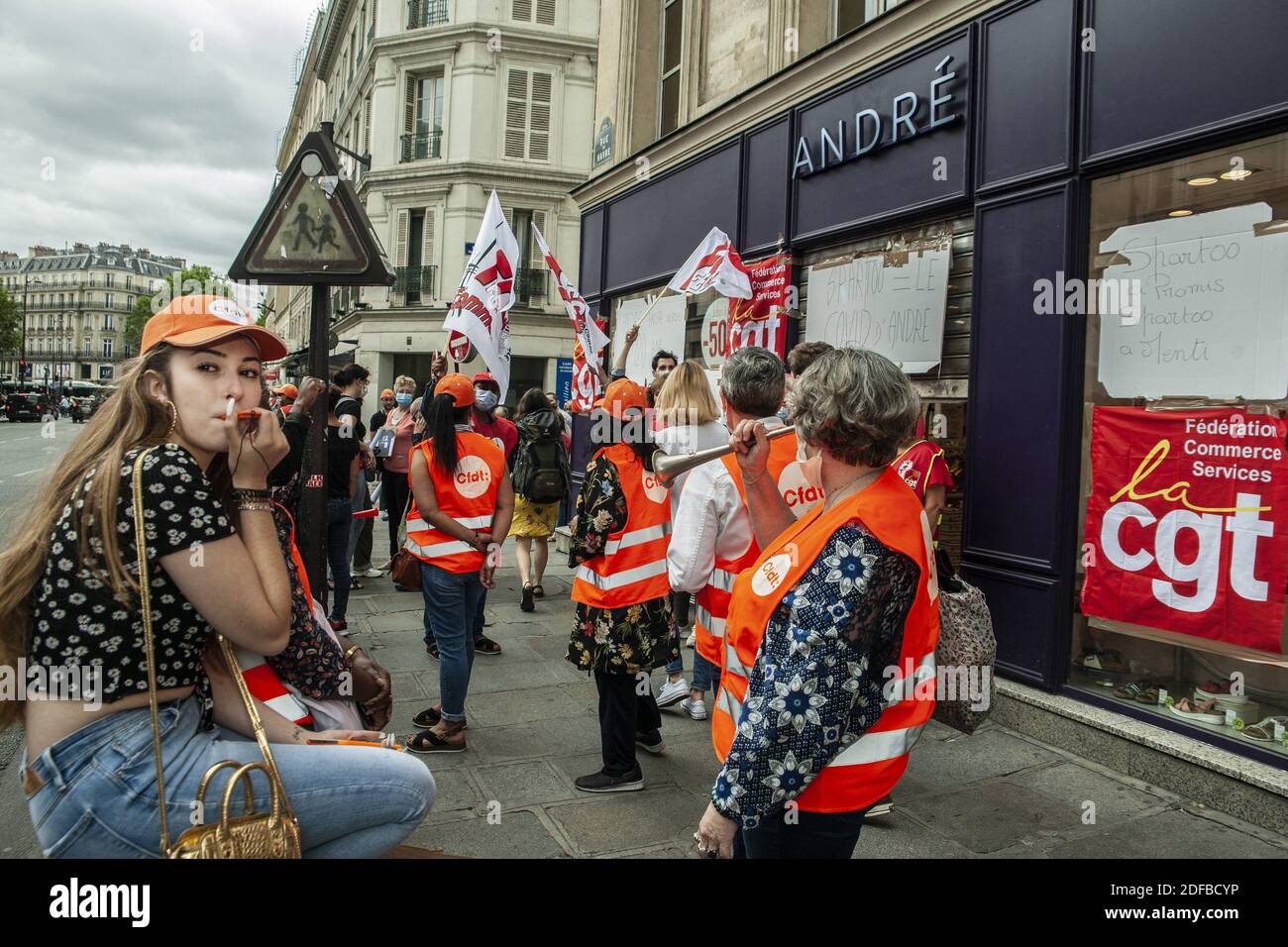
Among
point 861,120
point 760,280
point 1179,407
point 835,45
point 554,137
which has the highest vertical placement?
point 554,137

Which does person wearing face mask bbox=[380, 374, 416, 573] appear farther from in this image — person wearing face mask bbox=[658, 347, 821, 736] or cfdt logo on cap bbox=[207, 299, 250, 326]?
cfdt logo on cap bbox=[207, 299, 250, 326]

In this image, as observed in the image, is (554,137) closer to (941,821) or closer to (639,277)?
(639,277)

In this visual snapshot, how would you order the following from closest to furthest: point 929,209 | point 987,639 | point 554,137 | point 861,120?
point 987,639
point 929,209
point 861,120
point 554,137

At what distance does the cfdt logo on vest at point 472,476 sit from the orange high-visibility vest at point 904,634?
312 centimetres

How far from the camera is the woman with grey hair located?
6.09 feet

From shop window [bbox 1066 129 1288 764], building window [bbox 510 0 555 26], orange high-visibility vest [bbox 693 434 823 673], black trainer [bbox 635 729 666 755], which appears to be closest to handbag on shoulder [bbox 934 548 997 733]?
orange high-visibility vest [bbox 693 434 823 673]

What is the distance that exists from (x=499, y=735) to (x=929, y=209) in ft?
14.4

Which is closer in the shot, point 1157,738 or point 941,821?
point 941,821

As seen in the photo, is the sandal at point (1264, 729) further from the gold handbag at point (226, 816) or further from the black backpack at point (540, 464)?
the black backpack at point (540, 464)

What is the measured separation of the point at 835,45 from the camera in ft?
22.8

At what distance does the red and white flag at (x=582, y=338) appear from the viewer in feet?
27.6

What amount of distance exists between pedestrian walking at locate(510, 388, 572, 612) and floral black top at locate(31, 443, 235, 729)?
643 centimetres

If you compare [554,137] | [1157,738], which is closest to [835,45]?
[1157,738]

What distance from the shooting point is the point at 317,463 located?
13.4ft
